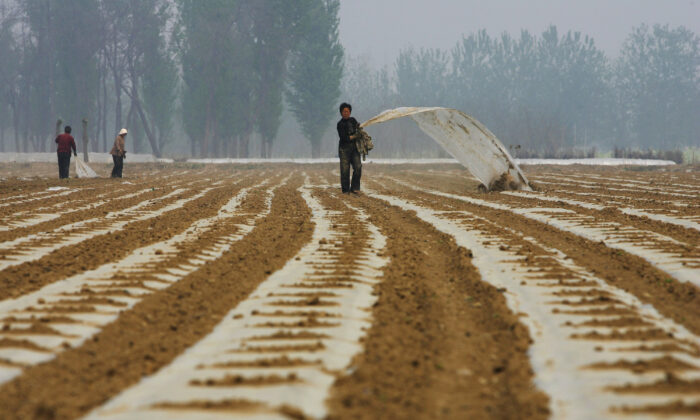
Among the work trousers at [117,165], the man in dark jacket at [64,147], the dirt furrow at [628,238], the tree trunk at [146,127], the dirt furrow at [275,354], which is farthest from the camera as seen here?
the tree trunk at [146,127]

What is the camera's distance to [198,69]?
5516cm

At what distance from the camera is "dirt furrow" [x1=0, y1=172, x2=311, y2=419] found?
2920 mm

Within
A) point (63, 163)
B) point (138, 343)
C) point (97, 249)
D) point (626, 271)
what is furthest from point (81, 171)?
point (138, 343)

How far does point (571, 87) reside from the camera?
8456 centimetres

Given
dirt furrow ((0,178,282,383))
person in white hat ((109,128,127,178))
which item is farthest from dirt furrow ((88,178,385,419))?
person in white hat ((109,128,127,178))

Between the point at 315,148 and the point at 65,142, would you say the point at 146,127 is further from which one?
the point at 65,142

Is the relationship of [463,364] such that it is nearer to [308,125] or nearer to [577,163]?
[577,163]

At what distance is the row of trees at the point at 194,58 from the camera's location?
54.1 m

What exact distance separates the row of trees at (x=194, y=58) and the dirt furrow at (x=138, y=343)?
48.0 meters

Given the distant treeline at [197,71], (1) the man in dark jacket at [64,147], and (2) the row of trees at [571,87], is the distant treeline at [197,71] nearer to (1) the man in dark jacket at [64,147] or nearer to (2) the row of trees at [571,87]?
(2) the row of trees at [571,87]

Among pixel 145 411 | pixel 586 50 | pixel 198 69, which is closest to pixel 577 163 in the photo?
pixel 198 69

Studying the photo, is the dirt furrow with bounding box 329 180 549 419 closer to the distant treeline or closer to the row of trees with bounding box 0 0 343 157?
the distant treeline

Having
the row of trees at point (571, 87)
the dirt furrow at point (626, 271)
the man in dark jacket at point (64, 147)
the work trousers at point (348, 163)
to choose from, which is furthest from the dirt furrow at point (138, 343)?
the row of trees at point (571, 87)

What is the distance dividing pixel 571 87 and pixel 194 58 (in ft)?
152
